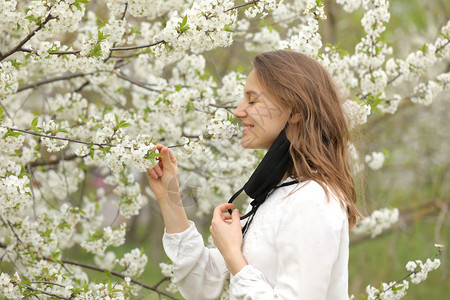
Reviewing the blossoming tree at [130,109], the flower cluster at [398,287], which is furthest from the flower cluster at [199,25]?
the flower cluster at [398,287]

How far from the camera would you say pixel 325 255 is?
68.7 inches

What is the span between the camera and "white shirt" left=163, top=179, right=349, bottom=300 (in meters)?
1.73

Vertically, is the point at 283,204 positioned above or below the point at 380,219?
above

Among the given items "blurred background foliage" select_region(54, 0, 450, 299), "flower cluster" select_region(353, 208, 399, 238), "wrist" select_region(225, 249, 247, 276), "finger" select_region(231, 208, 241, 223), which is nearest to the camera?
"wrist" select_region(225, 249, 247, 276)

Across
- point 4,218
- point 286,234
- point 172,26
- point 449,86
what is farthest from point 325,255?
point 449,86

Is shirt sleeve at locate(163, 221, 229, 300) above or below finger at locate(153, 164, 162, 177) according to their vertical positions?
below

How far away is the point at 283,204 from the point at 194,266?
21.4 inches

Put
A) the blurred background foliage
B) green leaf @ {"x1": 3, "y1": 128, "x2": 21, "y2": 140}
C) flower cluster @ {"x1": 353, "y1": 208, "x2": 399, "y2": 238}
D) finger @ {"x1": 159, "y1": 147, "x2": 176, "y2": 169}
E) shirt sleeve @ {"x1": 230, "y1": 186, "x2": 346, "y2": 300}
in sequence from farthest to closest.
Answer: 1. the blurred background foliage
2. flower cluster @ {"x1": 353, "y1": 208, "x2": 399, "y2": 238}
3. green leaf @ {"x1": 3, "y1": 128, "x2": 21, "y2": 140}
4. finger @ {"x1": 159, "y1": 147, "x2": 176, "y2": 169}
5. shirt sleeve @ {"x1": 230, "y1": 186, "x2": 346, "y2": 300}

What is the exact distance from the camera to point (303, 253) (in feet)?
5.70

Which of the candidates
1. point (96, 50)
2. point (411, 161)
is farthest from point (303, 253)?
point (411, 161)

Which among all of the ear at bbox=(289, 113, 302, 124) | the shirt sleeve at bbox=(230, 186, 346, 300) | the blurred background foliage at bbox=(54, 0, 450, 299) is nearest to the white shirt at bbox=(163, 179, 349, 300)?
the shirt sleeve at bbox=(230, 186, 346, 300)

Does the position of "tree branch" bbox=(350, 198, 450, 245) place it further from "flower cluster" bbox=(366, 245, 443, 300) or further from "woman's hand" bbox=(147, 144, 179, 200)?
"woman's hand" bbox=(147, 144, 179, 200)

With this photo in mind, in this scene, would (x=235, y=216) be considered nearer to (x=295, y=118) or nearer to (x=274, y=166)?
(x=274, y=166)

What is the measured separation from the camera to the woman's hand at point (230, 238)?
6.23 feet
